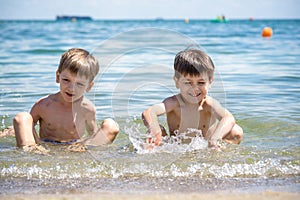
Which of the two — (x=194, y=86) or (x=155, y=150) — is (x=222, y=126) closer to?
(x=194, y=86)

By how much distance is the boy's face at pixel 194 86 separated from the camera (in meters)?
4.40

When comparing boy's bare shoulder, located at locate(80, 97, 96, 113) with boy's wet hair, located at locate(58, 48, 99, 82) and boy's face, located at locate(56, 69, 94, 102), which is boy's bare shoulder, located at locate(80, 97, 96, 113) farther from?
boy's wet hair, located at locate(58, 48, 99, 82)

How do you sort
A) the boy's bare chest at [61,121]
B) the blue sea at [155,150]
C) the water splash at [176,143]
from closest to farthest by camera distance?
the blue sea at [155,150], the water splash at [176,143], the boy's bare chest at [61,121]

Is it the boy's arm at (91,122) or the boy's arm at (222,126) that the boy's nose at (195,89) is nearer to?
the boy's arm at (222,126)

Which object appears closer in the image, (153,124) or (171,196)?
(171,196)

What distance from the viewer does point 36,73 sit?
9297 mm

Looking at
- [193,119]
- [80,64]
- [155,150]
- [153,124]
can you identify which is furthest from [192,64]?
[80,64]

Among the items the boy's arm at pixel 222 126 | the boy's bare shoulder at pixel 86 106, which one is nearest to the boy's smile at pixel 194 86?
the boy's arm at pixel 222 126

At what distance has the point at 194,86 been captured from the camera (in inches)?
173

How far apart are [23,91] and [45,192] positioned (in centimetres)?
449

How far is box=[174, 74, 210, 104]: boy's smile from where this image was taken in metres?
4.40

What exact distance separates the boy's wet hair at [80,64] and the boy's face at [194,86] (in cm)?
80

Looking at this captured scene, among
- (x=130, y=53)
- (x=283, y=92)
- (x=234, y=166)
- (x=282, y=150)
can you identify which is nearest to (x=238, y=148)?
(x=282, y=150)

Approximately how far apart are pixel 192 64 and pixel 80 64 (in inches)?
39.8
